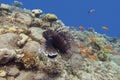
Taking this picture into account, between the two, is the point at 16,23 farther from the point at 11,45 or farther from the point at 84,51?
the point at 84,51

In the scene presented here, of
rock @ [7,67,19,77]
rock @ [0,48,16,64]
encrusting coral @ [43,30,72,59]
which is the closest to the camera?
rock @ [0,48,16,64]

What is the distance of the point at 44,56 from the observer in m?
9.15

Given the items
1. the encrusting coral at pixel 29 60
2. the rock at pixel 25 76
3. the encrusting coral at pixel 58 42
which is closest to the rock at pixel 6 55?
the encrusting coral at pixel 29 60

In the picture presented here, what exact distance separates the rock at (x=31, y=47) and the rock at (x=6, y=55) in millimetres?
644

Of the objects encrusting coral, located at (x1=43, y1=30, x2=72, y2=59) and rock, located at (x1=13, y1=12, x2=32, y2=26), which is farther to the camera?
rock, located at (x1=13, y1=12, x2=32, y2=26)

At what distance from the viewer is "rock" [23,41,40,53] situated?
28.7 ft

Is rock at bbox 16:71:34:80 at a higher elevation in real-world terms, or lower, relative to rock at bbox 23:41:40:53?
lower

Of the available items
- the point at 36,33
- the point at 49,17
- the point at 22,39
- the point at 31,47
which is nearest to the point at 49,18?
the point at 49,17

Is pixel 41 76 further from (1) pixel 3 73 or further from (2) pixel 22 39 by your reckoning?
(2) pixel 22 39

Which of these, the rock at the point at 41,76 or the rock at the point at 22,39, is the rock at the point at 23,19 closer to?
the rock at the point at 22,39

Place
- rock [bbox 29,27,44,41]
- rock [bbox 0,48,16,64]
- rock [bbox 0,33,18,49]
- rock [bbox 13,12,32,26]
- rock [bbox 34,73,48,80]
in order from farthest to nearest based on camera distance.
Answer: rock [bbox 13,12,32,26] < rock [bbox 29,27,44,41] < rock [bbox 0,33,18,49] < rock [bbox 34,73,48,80] < rock [bbox 0,48,16,64]

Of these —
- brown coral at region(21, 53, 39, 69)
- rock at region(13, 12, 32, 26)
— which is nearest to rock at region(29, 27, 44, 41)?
rock at region(13, 12, 32, 26)

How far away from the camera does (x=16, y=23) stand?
433 inches

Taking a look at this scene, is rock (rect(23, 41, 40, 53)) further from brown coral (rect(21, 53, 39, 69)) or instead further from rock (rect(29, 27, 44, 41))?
rock (rect(29, 27, 44, 41))
